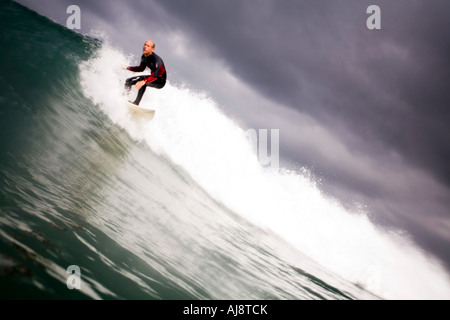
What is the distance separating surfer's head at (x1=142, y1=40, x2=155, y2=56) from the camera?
9.82m

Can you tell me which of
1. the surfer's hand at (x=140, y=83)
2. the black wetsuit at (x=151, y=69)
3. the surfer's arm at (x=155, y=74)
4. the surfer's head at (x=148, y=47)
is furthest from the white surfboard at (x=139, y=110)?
the surfer's head at (x=148, y=47)

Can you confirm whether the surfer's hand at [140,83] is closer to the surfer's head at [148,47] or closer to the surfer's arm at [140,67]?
the surfer's arm at [140,67]

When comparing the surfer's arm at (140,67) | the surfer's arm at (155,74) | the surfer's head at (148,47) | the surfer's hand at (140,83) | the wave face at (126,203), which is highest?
the surfer's head at (148,47)

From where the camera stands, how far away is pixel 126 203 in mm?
5691

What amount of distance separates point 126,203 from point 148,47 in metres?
6.56

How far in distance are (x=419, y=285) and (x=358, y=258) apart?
14.1 ft

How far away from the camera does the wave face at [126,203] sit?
3.27 m

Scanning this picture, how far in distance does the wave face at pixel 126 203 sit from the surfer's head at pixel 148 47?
2.78 meters

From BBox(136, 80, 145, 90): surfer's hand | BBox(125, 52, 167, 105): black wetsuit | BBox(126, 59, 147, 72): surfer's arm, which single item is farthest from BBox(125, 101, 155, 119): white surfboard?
BBox(126, 59, 147, 72): surfer's arm

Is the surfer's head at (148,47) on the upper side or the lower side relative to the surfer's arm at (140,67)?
upper

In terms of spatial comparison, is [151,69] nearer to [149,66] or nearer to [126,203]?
[149,66]

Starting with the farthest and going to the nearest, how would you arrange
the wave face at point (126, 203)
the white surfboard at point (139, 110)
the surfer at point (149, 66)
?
the white surfboard at point (139, 110), the surfer at point (149, 66), the wave face at point (126, 203)
